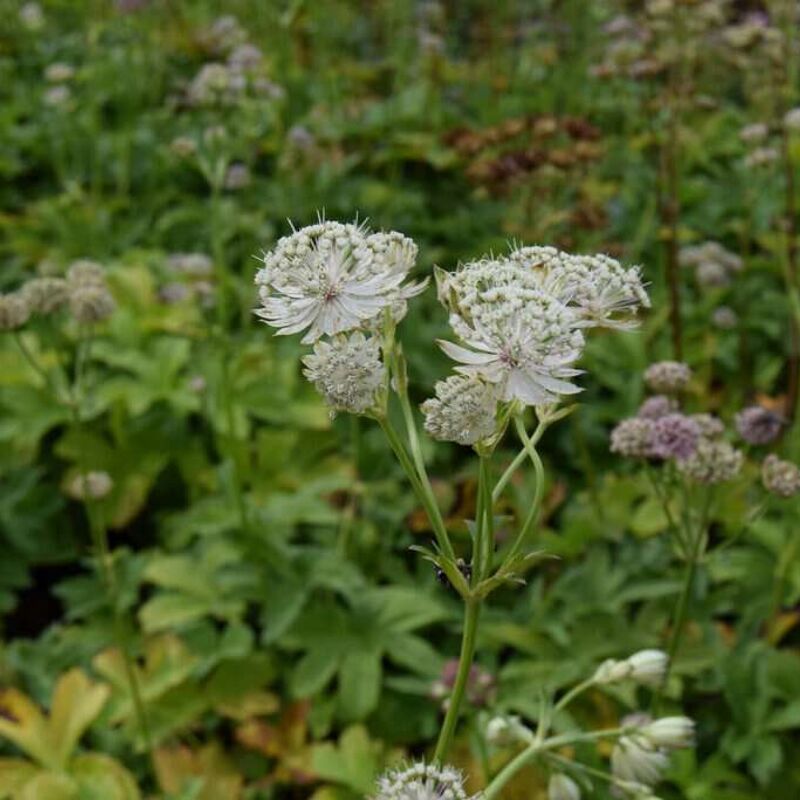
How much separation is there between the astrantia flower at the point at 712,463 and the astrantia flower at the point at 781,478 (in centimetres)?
6

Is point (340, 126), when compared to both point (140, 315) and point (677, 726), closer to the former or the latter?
point (140, 315)

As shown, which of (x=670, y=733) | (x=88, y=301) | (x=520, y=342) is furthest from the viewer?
(x=88, y=301)

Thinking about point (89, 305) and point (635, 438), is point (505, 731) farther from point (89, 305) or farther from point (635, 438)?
point (89, 305)

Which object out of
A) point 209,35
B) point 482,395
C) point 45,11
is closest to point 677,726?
point 482,395

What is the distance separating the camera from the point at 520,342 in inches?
40.1

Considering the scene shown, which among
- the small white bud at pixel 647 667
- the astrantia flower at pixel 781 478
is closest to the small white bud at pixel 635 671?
the small white bud at pixel 647 667

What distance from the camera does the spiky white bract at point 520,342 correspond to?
1.02 meters

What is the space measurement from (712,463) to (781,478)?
0.39 feet

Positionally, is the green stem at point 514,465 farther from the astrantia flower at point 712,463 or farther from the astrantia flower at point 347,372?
the astrantia flower at point 712,463

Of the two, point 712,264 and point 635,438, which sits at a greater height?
point 635,438

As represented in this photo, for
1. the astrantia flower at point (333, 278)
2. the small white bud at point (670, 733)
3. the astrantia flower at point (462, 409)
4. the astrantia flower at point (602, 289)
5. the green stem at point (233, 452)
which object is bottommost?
the green stem at point (233, 452)

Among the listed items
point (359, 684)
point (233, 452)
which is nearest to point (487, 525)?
point (359, 684)

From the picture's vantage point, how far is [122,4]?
4.54 metres

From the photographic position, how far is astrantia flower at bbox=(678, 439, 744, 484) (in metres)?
1.79
